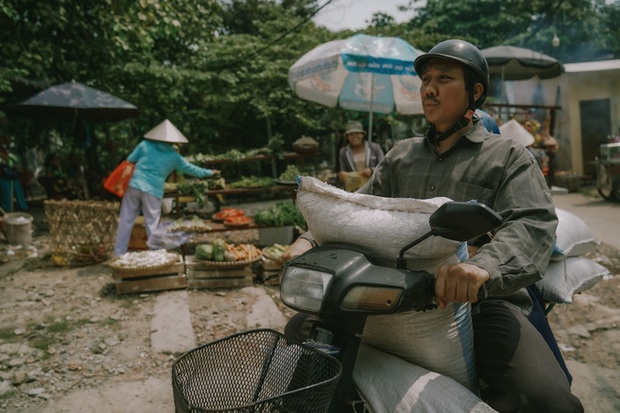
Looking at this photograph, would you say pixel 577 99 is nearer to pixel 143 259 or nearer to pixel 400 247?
pixel 143 259

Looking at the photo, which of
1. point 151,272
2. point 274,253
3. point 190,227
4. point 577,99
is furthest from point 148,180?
point 577,99

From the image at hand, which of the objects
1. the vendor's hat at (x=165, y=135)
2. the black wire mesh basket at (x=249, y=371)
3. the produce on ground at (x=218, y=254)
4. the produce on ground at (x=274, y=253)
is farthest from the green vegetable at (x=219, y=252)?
the black wire mesh basket at (x=249, y=371)

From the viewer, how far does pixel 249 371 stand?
150cm

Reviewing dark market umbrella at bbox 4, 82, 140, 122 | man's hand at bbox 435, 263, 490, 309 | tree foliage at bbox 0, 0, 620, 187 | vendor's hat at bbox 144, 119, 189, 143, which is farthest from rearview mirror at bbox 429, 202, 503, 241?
dark market umbrella at bbox 4, 82, 140, 122

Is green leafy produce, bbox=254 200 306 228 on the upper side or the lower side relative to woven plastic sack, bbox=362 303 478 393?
lower

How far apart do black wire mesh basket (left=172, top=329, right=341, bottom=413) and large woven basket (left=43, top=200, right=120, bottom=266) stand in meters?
6.14

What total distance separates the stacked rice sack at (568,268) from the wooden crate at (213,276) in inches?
147

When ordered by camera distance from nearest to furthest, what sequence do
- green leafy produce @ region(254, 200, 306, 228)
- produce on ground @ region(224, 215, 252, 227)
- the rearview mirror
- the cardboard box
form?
the rearview mirror
produce on ground @ region(224, 215, 252, 227)
green leafy produce @ region(254, 200, 306, 228)
the cardboard box

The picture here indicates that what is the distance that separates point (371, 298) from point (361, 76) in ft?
25.2

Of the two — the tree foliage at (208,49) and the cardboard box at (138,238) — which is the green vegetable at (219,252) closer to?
the cardboard box at (138,238)

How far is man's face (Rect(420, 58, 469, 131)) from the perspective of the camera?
6.34ft

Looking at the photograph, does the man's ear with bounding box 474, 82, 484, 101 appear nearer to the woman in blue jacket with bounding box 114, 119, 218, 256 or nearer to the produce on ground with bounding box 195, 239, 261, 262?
the produce on ground with bounding box 195, 239, 261, 262

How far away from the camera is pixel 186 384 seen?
52.7 inches

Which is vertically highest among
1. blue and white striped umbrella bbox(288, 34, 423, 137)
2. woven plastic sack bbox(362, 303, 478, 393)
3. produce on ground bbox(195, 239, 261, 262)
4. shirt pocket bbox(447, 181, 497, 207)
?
→ blue and white striped umbrella bbox(288, 34, 423, 137)
